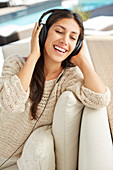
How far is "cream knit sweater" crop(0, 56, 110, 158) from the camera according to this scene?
0.86m

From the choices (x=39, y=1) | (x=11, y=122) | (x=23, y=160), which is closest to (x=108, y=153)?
(x=23, y=160)

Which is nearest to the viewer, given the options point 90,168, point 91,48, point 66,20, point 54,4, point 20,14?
point 90,168

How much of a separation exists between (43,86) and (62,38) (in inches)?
9.4

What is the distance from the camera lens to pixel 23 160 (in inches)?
36.0

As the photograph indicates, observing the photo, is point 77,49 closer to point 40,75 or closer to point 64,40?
point 64,40

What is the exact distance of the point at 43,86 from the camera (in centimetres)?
98

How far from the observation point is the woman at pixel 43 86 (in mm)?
865

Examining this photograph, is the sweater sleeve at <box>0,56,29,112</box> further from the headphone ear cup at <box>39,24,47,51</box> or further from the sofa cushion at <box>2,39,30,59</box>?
the sofa cushion at <box>2,39,30,59</box>

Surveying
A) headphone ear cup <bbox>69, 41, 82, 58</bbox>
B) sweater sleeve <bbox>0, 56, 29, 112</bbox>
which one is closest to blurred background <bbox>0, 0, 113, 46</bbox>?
headphone ear cup <bbox>69, 41, 82, 58</bbox>

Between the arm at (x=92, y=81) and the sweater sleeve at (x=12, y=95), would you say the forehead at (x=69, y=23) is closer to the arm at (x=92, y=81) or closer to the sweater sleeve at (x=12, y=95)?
the arm at (x=92, y=81)

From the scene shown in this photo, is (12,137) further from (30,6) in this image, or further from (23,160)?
(30,6)

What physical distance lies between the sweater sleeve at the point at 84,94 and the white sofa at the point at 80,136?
0.10 feet

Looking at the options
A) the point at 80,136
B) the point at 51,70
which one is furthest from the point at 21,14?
the point at 80,136

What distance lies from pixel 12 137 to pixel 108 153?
0.49 m
